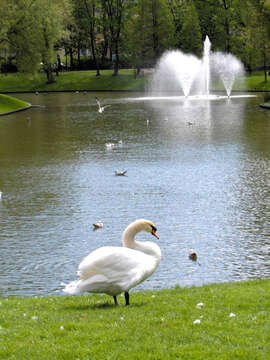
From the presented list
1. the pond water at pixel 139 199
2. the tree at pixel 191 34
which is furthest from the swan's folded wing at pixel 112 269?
the tree at pixel 191 34

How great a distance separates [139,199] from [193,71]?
7553cm

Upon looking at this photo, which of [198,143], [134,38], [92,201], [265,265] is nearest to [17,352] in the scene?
[265,265]

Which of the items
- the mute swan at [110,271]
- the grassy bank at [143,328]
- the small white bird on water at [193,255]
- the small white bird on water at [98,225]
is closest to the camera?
the grassy bank at [143,328]

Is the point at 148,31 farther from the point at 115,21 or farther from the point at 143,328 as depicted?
the point at 143,328

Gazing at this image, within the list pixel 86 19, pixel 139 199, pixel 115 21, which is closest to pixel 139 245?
pixel 139 199

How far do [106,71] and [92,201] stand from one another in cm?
9255

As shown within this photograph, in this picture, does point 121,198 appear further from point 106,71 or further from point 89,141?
point 106,71

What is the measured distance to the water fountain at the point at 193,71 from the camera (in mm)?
89688

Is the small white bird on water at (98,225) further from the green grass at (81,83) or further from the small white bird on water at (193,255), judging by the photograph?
the green grass at (81,83)

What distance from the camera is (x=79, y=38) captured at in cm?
11212

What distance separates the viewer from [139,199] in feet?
66.7

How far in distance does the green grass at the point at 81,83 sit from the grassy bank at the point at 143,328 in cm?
8725

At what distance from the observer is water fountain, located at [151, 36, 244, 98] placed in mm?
89688

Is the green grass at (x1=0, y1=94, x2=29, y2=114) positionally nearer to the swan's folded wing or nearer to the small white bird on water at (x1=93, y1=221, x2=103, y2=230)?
the small white bird on water at (x1=93, y1=221, x2=103, y2=230)
